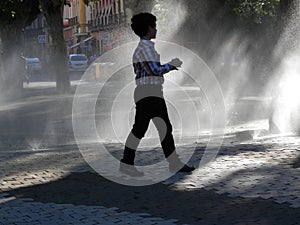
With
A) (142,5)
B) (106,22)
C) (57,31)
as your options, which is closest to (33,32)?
(106,22)

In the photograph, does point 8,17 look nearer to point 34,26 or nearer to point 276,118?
point 276,118

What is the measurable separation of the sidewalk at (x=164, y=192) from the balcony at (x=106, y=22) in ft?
220

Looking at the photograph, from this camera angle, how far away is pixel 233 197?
292 inches

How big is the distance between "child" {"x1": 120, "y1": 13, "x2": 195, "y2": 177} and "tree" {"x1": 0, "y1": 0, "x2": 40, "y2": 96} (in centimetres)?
2234

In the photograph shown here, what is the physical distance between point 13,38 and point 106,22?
54805 millimetres

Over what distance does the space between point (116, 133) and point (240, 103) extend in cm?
838

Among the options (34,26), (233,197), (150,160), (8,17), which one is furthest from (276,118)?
(34,26)

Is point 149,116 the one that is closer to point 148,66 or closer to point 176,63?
point 148,66

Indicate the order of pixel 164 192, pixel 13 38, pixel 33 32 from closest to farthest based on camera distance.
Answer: pixel 164 192
pixel 13 38
pixel 33 32

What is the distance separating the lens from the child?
8.59 m

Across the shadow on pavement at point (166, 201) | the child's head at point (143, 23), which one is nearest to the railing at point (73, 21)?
the child's head at point (143, 23)

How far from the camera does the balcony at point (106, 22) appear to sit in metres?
80.6

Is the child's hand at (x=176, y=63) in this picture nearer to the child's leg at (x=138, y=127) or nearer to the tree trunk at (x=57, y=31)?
the child's leg at (x=138, y=127)

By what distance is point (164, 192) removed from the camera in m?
7.85
